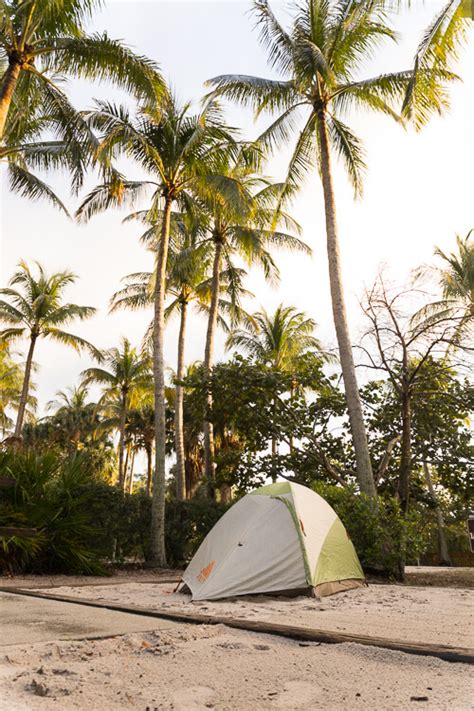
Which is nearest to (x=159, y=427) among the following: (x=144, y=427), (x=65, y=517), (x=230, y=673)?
(x=65, y=517)

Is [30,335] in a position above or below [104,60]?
below

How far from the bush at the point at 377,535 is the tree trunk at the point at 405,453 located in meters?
1.17

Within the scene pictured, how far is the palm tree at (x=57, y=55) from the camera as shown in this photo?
10.3 meters

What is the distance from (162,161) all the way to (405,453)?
9562 mm

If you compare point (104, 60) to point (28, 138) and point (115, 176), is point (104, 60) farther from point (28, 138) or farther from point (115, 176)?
point (28, 138)

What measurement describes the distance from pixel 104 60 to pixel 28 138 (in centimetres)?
472

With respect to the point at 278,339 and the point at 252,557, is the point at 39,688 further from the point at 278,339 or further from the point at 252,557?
the point at 278,339

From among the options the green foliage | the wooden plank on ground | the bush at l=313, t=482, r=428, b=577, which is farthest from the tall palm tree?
the wooden plank on ground

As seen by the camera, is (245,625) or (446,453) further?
(446,453)

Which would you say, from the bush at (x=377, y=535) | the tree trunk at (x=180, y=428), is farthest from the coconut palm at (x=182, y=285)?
the bush at (x=377, y=535)

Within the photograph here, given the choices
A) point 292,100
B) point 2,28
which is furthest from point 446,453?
point 2,28

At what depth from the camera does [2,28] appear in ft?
32.3

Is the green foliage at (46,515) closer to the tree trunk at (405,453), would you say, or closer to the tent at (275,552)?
the tent at (275,552)

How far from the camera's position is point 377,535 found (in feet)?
32.9
